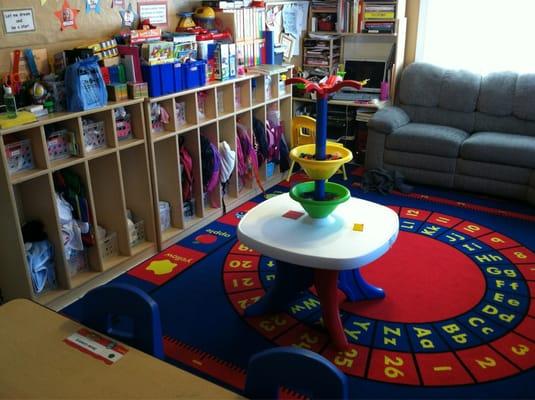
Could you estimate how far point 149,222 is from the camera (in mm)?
3314

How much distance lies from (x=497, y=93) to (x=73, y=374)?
4.20 m

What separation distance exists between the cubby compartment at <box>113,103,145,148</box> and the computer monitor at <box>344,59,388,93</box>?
8.68 feet

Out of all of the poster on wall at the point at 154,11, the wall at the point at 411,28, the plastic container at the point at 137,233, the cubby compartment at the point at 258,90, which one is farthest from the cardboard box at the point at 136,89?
the wall at the point at 411,28

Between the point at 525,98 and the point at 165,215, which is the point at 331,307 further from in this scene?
the point at 525,98

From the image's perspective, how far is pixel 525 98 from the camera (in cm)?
426

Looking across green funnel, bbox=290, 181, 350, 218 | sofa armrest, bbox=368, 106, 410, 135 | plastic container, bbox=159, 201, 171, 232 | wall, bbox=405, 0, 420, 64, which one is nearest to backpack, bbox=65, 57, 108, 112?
plastic container, bbox=159, 201, 171, 232

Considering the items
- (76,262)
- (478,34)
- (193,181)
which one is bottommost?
(76,262)

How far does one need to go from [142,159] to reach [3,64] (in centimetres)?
91

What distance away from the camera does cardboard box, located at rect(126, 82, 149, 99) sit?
9.69 ft

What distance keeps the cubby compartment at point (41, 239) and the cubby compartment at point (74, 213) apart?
0.05 m

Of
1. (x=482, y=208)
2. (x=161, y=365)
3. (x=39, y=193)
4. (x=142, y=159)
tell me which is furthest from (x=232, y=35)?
(x=161, y=365)

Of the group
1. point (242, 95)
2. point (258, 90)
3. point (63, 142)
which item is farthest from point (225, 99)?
point (63, 142)

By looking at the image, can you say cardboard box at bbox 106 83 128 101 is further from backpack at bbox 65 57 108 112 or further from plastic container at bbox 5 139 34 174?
plastic container at bbox 5 139 34 174

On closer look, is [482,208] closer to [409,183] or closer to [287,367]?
[409,183]
